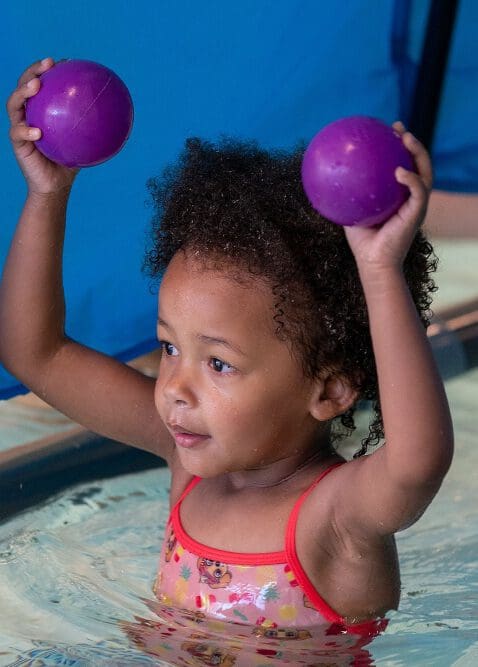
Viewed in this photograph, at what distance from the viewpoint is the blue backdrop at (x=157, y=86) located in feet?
6.22

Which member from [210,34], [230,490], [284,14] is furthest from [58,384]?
[284,14]

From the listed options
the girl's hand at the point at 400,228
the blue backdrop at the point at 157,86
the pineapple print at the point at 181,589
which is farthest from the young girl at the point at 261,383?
the blue backdrop at the point at 157,86

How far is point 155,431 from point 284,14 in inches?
34.6

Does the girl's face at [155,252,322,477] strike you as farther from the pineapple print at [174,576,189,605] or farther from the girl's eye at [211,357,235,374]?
the pineapple print at [174,576,189,605]

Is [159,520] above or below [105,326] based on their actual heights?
below

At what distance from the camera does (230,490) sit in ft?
5.05

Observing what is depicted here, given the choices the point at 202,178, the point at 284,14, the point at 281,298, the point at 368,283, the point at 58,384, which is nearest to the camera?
the point at 368,283

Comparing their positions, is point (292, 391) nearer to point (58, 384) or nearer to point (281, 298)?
point (281, 298)

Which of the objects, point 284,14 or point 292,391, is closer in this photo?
point 292,391

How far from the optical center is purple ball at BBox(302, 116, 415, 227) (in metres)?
1.14

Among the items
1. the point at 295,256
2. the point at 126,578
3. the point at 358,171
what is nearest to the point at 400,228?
the point at 358,171

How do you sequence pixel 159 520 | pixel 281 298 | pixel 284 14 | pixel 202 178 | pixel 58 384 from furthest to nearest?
pixel 284 14, pixel 159 520, pixel 58 384, pixel 202 178, pixel 281 298

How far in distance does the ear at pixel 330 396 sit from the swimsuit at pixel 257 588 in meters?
0.07

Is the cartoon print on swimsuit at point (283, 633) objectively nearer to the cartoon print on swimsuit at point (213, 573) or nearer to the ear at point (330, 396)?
the cartoon print on swimsuit at point (213, 573)
